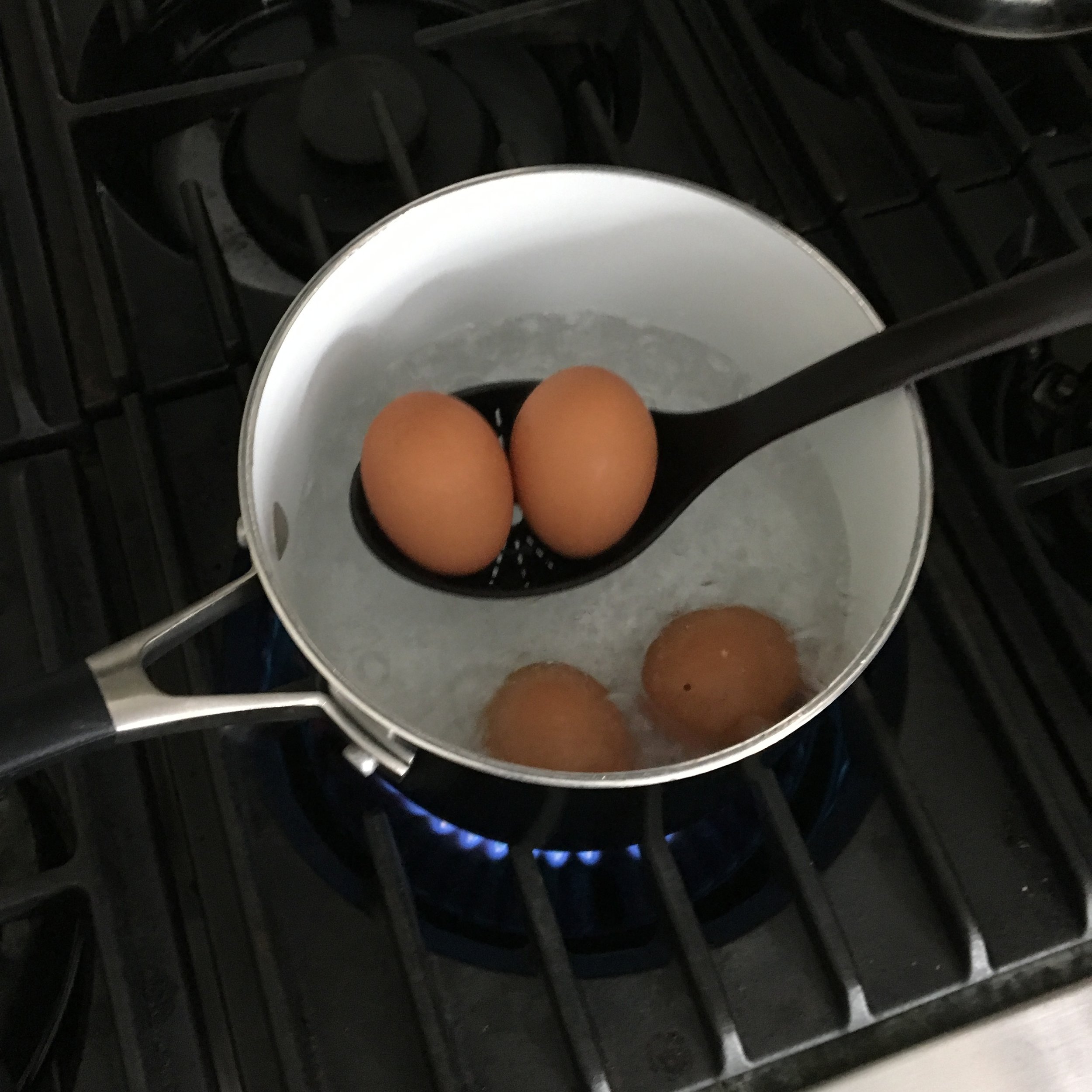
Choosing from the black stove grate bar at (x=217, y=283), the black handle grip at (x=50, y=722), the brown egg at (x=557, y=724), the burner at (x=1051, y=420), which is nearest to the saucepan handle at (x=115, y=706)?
the black handle grip at (x=50, y=722)

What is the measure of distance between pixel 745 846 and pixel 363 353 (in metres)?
0.35

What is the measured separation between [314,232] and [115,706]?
319 millimetres

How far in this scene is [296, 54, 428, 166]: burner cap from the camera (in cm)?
64

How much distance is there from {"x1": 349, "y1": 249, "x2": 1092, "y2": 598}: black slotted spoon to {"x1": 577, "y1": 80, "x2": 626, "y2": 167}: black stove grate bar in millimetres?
152

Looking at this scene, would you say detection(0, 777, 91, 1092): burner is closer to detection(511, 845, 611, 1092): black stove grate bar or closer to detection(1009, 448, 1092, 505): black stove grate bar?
detection(511, 845, 611, 1092): black stove grate bar

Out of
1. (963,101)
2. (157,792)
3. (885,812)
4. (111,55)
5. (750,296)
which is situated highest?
(111,55)

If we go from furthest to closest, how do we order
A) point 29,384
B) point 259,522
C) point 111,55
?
point 111,55
point 29,384
point 259,522

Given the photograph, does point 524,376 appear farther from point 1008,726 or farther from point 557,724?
point 1008,726

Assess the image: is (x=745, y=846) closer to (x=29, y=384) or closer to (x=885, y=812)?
(x=885, y=812)

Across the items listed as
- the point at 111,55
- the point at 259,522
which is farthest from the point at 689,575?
the point at 111,55

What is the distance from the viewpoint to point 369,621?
0.60 metres

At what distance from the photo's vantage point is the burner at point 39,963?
0.48m

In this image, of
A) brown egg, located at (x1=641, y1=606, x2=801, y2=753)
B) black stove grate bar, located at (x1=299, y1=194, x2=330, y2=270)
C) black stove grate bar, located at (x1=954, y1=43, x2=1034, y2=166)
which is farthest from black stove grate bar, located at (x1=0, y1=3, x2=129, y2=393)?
black stove grate bar, located at (x1=954, y1=43, x2=1034, y2=166)

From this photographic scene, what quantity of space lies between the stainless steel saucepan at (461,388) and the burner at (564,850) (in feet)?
0.08
